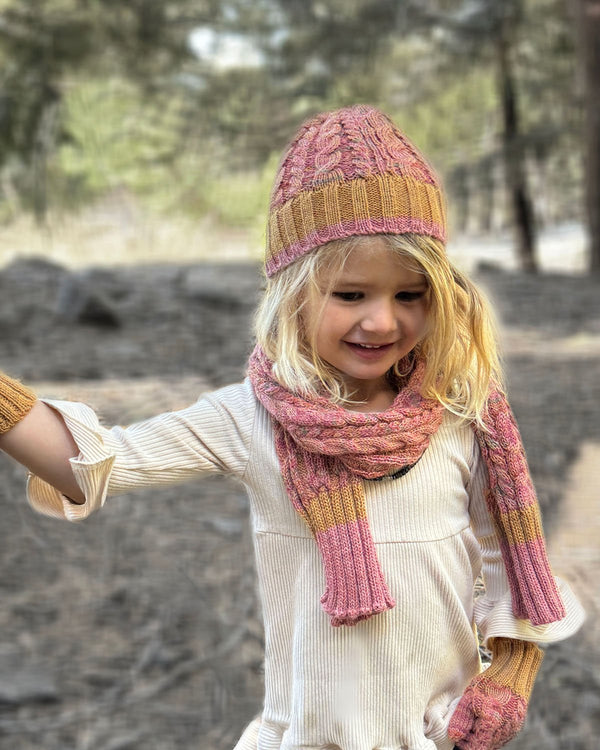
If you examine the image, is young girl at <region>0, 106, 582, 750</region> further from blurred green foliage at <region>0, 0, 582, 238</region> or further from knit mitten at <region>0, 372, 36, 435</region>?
blurred green foliage at <region>0, 0, 582, 238</region>

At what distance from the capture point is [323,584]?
1116 mm

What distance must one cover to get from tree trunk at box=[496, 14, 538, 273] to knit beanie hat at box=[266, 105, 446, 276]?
13.5ft

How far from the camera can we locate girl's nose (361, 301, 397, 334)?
106cm

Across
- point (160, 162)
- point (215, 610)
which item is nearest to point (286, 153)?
point (215, 610)

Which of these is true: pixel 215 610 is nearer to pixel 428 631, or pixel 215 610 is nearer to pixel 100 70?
pixel 428 631

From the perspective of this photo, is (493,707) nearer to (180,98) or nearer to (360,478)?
(360,478)

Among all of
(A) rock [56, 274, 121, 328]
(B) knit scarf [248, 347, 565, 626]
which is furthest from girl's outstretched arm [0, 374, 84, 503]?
(A) rock [56, 274, 121, 328]

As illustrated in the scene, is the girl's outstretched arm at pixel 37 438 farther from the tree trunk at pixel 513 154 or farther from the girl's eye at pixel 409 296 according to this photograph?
the tree trunk at pixel 513 154

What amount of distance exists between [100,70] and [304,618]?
3659 millimetres

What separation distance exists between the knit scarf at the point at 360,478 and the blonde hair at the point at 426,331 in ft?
0.09

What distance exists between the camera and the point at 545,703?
7.77ft

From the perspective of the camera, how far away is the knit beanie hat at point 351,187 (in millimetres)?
1046

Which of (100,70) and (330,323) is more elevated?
(100,70)

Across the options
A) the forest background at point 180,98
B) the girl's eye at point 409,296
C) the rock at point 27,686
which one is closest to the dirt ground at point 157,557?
the rock at point 27,686
